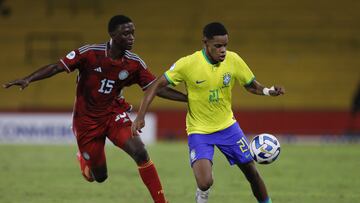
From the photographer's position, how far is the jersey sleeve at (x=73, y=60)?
898 cm

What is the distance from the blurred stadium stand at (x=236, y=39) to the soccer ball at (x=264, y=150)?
55.3ft

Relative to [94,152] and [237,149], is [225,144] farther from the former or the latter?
[94,152]

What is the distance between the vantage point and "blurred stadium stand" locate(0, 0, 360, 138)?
25953 millimetres

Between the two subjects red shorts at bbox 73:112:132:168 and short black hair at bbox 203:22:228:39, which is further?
red shorts at bbox 73:112:132:168

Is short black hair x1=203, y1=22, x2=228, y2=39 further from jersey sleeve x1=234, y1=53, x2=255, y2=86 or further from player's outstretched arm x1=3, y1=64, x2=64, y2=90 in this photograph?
player's outstretched arm x1=3, y1=64, x2=64, y2=90

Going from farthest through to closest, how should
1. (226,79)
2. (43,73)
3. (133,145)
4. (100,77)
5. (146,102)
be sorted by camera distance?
(100,77), (133,145), (43,73), (226,79), (146,102)

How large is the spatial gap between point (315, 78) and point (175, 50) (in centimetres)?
483

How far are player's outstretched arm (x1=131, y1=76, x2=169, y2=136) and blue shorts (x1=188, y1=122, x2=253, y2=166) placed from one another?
59 cm

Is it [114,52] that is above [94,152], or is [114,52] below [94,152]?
above

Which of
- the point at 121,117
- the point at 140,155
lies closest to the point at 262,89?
the point at 140,155

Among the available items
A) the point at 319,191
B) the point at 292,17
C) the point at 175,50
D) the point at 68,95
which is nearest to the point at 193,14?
the point at 175,50

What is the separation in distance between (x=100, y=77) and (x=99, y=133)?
28.7 inches

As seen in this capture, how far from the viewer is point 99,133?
371 inches

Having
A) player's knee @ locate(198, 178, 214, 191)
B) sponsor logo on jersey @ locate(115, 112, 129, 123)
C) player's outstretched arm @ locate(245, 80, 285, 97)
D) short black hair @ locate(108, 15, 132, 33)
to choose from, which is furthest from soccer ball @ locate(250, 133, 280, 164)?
short black hair @ locate(108, 15, 132, 33)
